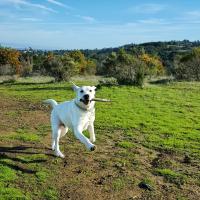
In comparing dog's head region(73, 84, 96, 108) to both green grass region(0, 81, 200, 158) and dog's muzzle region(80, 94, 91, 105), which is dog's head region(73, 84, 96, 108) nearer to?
dog's muzzle region(80, 94, 91, 105)

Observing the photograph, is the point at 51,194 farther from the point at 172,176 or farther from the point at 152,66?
the point at 152,66

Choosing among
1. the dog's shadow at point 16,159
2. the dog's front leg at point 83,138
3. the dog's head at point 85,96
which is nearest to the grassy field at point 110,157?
the dog's shadow at point 16,159

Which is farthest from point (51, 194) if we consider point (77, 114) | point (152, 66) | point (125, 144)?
point (152, 66)

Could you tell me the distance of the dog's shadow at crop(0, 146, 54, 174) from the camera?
9547 mm

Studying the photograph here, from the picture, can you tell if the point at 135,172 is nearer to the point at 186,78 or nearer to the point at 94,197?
the point at 94,197

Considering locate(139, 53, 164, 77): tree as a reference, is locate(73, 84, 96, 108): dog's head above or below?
above

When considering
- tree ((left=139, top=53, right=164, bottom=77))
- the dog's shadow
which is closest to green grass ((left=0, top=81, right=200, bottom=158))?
the dog's shadow

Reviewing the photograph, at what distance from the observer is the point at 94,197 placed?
819 centimetres

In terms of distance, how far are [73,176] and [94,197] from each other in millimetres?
1110

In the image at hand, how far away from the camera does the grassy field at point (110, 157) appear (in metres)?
8.49

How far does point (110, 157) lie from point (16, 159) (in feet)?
7.56

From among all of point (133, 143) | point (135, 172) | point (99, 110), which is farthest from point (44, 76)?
point (135, 172)

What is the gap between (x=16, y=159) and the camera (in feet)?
33.4

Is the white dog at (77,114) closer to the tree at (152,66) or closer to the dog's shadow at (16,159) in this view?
the dog's shadow at (16,159)
